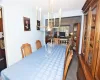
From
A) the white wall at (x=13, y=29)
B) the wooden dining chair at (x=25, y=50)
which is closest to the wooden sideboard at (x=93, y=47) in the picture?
the wooden dining chair at (x=25, y=50)

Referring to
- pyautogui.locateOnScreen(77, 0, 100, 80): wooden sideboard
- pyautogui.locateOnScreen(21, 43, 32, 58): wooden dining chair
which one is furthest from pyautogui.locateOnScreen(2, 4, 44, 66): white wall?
pyautogui.locateOnScreen(77, 0, 100, 80): wooden sideboard

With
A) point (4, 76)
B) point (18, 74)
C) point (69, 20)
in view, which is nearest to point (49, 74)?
point (18, 74)

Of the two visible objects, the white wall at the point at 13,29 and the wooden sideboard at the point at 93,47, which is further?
the white wall at the point at 13,29

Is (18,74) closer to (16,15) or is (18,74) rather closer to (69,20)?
(16,15)

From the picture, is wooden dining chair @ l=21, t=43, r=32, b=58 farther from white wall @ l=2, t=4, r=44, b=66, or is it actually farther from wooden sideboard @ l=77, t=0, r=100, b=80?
wooden sideboard @ l=77, t=0, r=100, b=80

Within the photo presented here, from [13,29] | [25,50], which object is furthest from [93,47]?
[13,29]

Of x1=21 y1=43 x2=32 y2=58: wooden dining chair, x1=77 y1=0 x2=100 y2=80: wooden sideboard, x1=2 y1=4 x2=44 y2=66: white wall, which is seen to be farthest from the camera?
x1=2 y1=4 x2=44 y2=66: white wall

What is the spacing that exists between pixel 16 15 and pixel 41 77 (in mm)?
2041

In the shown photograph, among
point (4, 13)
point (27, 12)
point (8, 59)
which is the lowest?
point (8, 59)

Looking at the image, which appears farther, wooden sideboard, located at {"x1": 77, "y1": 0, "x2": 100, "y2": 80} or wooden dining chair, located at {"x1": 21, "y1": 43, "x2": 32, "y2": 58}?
wooden dining chair, located at {"x1": 21, "y1": 43, "x2": 32, "y2": 58}

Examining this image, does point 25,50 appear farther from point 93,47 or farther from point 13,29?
point 93,47

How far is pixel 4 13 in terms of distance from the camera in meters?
1.97

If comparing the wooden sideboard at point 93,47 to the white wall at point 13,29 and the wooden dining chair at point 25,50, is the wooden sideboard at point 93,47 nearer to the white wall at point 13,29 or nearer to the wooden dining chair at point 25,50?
the wooden dining chair at point 25,50

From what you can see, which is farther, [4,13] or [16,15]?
[16,15]
